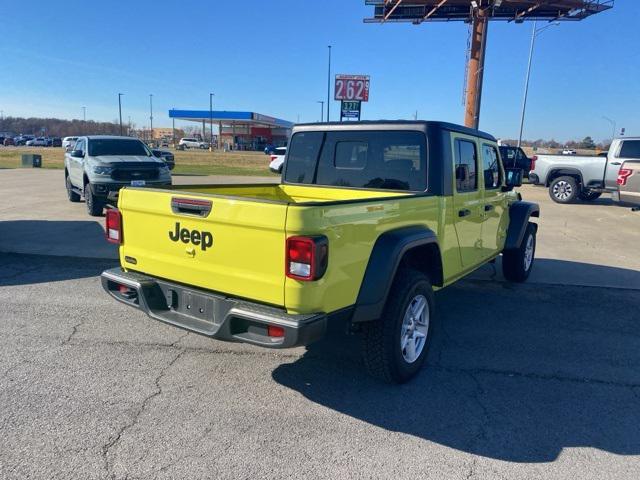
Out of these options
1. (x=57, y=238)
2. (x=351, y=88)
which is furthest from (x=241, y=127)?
(x=57, y=238)

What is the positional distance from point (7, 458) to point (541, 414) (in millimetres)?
3308

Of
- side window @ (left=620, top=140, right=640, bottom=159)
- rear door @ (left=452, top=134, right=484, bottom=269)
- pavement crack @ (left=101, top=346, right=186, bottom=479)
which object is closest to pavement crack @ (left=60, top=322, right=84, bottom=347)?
pavement crack @ (left=101, top=346, right=186, bottom=479)

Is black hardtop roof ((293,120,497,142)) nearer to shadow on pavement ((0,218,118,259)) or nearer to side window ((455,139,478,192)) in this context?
side window ((455,139,478,192))

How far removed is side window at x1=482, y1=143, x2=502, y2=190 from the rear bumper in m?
3.01

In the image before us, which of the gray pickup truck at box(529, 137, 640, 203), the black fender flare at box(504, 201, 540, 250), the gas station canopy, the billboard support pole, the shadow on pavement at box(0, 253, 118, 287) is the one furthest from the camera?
the gas station canopy

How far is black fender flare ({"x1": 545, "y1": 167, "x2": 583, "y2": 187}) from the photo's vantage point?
610 inches

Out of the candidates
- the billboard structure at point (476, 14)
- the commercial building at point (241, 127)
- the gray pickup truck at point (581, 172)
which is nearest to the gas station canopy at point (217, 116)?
the commercial building at point (241, 127)

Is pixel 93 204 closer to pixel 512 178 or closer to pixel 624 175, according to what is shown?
pixel 512 178

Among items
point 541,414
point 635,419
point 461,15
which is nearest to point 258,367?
point 541,414

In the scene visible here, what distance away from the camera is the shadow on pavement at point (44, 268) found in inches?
243

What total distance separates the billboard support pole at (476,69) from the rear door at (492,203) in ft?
63.8

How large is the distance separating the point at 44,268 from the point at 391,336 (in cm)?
552

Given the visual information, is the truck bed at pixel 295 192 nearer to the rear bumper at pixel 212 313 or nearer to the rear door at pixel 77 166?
the rear bumper at pixel 212 313

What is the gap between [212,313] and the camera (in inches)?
124
